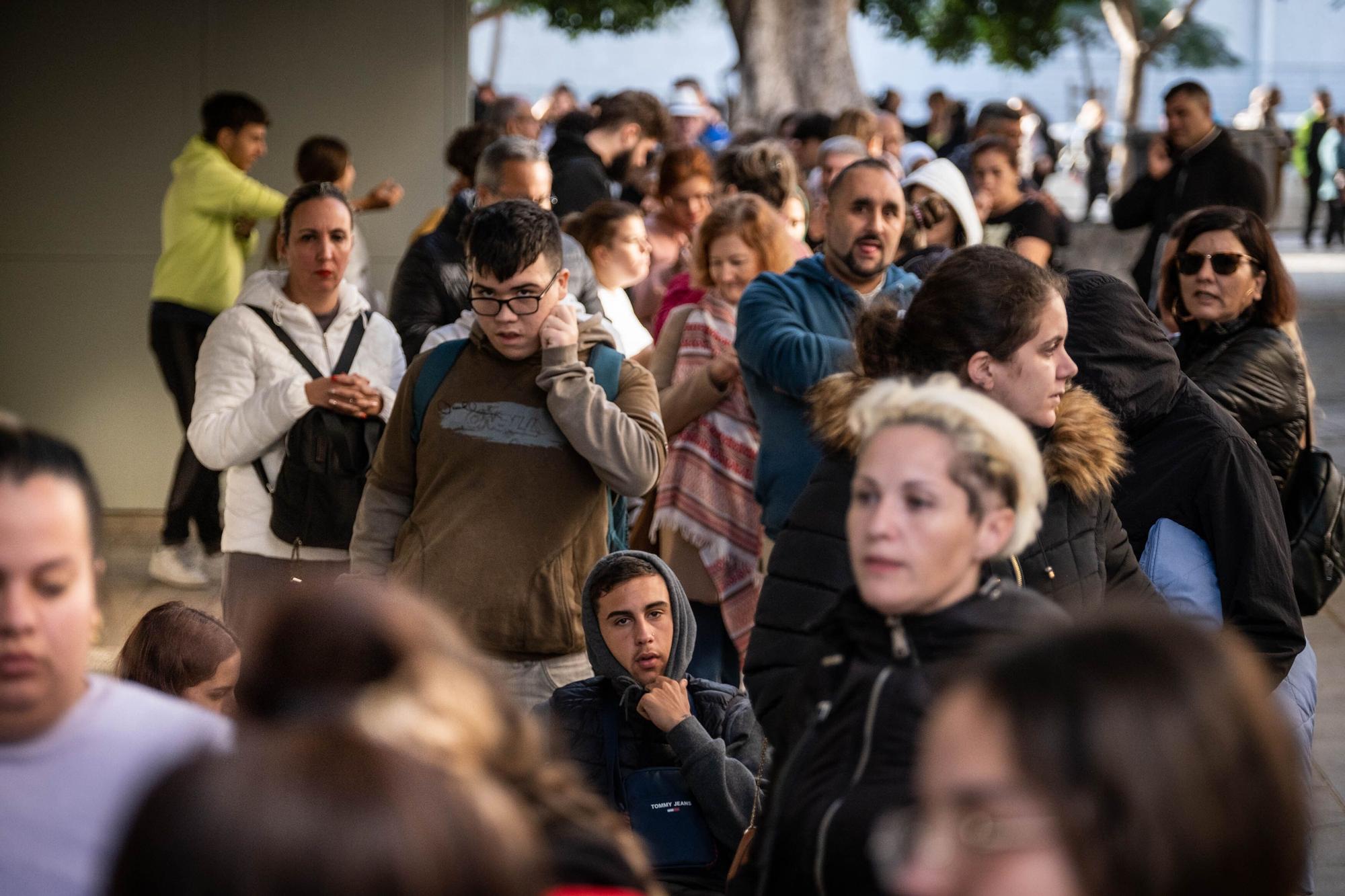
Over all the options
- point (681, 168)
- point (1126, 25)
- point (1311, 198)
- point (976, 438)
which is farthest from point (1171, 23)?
point (976, 438)

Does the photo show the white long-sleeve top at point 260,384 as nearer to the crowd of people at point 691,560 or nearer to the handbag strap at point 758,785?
the crowd of people at point 691,560

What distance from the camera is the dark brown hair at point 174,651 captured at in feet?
11.4

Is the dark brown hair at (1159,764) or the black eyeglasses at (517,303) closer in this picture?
the dark brown hair at (1159,764)

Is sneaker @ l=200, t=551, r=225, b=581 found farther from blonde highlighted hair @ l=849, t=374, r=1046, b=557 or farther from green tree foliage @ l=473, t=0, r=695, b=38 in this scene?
green tree foliage @ l=473, t=0, r=695, b=38

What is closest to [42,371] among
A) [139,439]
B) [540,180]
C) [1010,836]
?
[139,439]

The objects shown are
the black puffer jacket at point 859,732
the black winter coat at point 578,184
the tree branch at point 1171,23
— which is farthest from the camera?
the tree branch at point 1171,23

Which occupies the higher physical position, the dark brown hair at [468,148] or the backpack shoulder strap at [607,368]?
the dark brown hair at [468,148]

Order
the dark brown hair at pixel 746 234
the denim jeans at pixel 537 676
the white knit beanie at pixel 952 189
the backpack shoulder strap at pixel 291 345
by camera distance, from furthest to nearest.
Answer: the white knit beanie at pixel 952 189
the dark brown hair at pixel 746 234
the backpack shoulder strap at pixel 291 345
the denim jeans at pixel 537 676

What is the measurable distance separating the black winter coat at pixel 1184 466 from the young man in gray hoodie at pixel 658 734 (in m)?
1.08

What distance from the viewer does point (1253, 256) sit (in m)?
4.52

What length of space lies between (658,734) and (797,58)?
50.5 feet

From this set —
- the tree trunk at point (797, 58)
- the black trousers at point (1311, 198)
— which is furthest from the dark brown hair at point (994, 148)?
the black trousers at point (1311, 198)

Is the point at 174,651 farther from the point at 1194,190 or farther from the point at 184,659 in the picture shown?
the point at 1194,190

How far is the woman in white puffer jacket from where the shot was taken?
4387 millimetres
